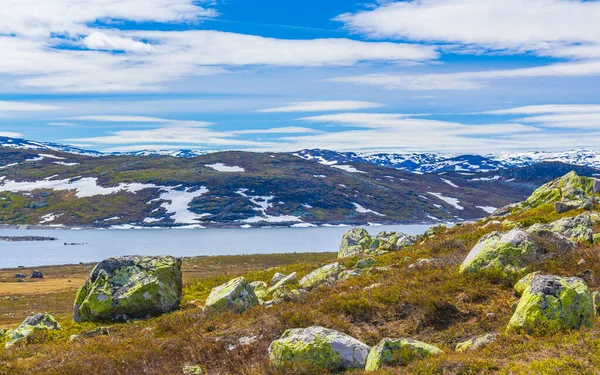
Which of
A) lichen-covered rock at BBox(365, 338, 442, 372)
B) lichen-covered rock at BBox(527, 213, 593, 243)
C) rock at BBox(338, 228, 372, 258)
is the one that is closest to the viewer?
lichen-covered rock at BBox(365, 338, 442, 372)

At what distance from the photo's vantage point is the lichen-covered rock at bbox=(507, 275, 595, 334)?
13203 mm

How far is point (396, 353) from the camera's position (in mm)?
12312

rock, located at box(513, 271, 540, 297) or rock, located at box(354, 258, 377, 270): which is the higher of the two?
rock, located at box(513, 271, 540, 297)

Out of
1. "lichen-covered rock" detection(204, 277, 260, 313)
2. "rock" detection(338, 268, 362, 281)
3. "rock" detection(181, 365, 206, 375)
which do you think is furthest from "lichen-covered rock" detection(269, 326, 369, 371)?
"rock" detection(338, 268, 362, 281)

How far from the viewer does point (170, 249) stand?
16275cm

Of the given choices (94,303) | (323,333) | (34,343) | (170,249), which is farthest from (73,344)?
(170,249)

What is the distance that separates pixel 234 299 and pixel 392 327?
669 cm

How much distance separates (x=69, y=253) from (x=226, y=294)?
494 feet

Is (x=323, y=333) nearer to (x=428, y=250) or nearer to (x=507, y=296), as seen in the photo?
(x=507, y=296)

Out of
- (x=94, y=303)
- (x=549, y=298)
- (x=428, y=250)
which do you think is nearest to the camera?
(x=549, y=298)

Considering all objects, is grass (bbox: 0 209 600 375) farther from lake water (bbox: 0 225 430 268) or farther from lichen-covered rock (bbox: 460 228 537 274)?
lake water (bbox: 0 225 430 268)

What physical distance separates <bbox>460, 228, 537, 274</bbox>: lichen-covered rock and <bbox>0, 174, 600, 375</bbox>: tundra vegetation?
1.9 inches

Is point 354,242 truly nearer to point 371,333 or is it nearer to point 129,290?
point 129,290

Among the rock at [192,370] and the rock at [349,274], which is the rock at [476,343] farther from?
the rock at [349,274]
